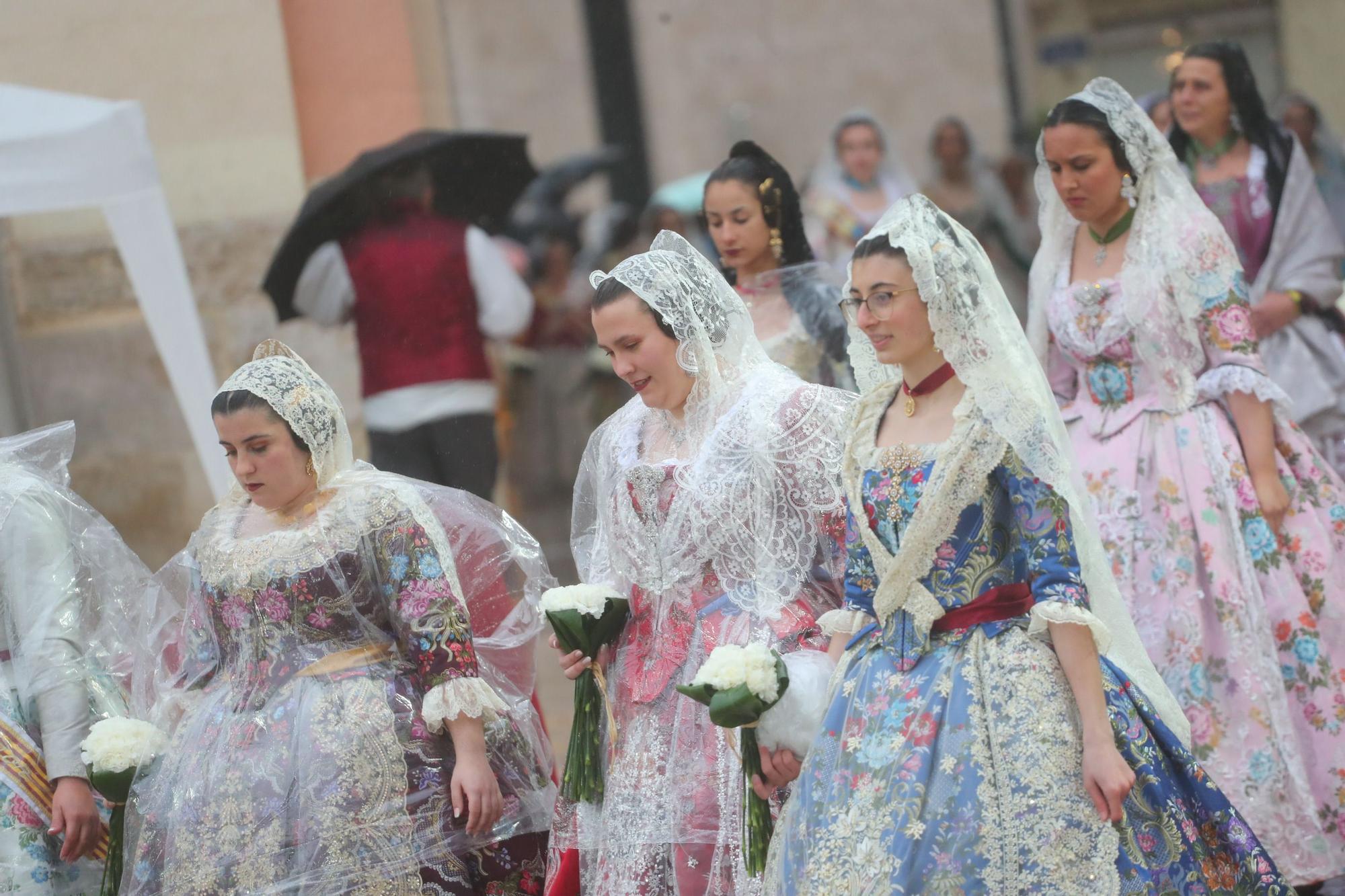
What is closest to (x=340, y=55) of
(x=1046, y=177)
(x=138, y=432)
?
(x=138, y=432)

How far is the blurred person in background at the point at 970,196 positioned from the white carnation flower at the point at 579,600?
18.3 feet

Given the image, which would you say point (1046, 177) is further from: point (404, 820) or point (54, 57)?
point (54, 57)

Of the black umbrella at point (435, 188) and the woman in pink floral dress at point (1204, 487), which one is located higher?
the black umbrella at point (435, 188)

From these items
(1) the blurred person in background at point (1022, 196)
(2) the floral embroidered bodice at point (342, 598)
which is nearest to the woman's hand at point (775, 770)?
(2) the floral embroidered bodice at point (342, 598)

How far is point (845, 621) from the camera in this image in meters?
3.74

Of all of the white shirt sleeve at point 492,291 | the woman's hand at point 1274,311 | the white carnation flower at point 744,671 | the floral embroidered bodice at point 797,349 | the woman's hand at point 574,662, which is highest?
the white shirt sleeve at point 492,291

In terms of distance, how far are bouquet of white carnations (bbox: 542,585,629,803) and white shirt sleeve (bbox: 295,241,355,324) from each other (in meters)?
3.09

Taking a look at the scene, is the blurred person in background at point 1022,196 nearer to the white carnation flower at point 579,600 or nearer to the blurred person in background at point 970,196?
the blurred person in background at point 970,196

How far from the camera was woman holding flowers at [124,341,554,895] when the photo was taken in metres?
4.07

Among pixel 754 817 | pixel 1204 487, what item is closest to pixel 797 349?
pixel 1204 487

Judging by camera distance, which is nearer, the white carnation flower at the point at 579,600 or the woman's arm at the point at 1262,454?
the white carnation flower at the point at 579,600

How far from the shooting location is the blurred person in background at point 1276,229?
18.2 ft

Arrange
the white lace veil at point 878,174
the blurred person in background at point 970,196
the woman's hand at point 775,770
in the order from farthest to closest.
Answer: the blurred person in background at point 970,196
the white lace veil at point 878,174
the woman's hand at point 775,770

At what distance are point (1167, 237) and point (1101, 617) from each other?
1629 mm
